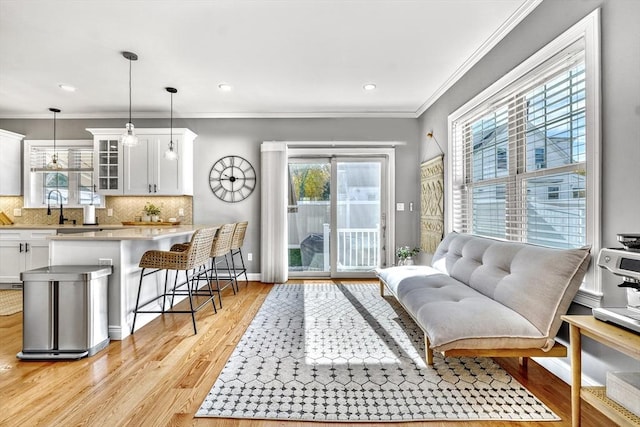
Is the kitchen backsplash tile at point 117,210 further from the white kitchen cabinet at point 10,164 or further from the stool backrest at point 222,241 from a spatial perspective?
the stool backrest at point 222,241

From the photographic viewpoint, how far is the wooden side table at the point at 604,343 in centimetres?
118

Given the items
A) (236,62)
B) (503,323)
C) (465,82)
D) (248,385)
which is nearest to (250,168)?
(236,62)

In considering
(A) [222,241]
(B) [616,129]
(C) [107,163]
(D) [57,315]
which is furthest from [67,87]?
(B) [616,129]

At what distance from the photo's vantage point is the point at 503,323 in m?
1.83

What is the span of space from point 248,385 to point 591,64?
271 cm

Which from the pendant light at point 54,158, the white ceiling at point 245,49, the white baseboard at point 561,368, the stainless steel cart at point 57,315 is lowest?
the white baseboard at point 561,368

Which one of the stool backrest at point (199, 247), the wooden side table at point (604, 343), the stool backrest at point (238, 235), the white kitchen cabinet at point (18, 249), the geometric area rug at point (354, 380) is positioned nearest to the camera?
the wooden side table at point (604, 343)

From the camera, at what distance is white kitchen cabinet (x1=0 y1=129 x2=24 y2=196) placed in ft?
15.1

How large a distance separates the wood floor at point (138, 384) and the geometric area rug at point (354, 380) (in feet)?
0.23

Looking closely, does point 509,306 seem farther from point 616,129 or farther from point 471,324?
point 616,129

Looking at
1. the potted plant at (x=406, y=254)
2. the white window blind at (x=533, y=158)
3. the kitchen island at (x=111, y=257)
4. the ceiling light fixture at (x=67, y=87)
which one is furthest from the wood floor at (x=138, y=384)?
the ceiling light fixture at (x=67, y=87)

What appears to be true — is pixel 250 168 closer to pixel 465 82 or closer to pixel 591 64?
pixel 465 82

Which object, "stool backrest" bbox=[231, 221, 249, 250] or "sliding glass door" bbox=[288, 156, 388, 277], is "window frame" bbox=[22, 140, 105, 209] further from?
"sliding glass door" bbox=[288, 156, 388, 277]

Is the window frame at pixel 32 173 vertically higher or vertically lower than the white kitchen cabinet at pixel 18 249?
higher
